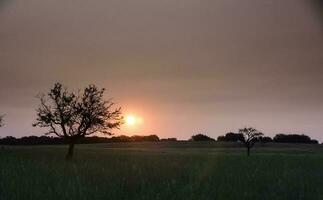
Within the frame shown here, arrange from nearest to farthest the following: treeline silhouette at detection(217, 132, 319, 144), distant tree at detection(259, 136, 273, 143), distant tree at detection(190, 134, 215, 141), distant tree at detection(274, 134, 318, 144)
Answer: distant tree at detection(259, 136, 273, 143), treeline silhouette at detection(217, 132, 319, 144), distant tree at detection(190, 134, 215, 141), distant tree at detection(274, 134, 318, 144)

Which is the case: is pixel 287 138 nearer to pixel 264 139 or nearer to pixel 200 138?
pixel 200 138

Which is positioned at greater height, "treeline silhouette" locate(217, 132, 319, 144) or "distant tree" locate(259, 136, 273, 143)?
"treeline silhouette" locate(217, 132, 319, 144)

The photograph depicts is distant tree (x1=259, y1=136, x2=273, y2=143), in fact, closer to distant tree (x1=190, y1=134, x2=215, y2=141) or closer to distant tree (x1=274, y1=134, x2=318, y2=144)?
distant tree (x1=274, y1=134, x2=318, y2=144)

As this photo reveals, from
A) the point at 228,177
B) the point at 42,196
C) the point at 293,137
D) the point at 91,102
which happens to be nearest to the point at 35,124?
the point at 91,102

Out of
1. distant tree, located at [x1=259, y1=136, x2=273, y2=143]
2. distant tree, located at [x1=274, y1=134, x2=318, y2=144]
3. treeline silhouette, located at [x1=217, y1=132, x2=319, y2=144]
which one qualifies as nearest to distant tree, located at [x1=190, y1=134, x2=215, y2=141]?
treeline silhouette, located at [x1=217, y1=132, x2=319, y2=144]

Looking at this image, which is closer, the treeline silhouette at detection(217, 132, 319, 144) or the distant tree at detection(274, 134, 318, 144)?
the treeline silhouette at detection(217, 132, 319, 144)

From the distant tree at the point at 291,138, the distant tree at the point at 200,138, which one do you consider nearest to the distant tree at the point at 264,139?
the distant tree at the point at 291,138

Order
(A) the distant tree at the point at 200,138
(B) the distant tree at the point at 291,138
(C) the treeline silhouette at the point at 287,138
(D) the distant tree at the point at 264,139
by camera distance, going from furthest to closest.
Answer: (B) the distant tree at the point at 291,138
(A) the distant tree at the point at 200,138
(C) the treeline silhouette at the point at 287,138
(D) the distant tree at the point at 264,139

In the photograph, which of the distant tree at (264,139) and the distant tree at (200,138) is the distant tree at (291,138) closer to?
the distant tree at (264,139)

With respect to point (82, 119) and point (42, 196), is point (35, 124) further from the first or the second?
point (42, 196)

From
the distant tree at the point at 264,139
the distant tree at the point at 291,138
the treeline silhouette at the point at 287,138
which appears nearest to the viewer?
the distant tree at the point at 264,139

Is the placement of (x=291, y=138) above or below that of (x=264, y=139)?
above

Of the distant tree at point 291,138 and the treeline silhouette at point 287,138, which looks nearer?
the treeline silhouette at point 287,138

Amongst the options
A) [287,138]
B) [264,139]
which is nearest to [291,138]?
[287,138]
